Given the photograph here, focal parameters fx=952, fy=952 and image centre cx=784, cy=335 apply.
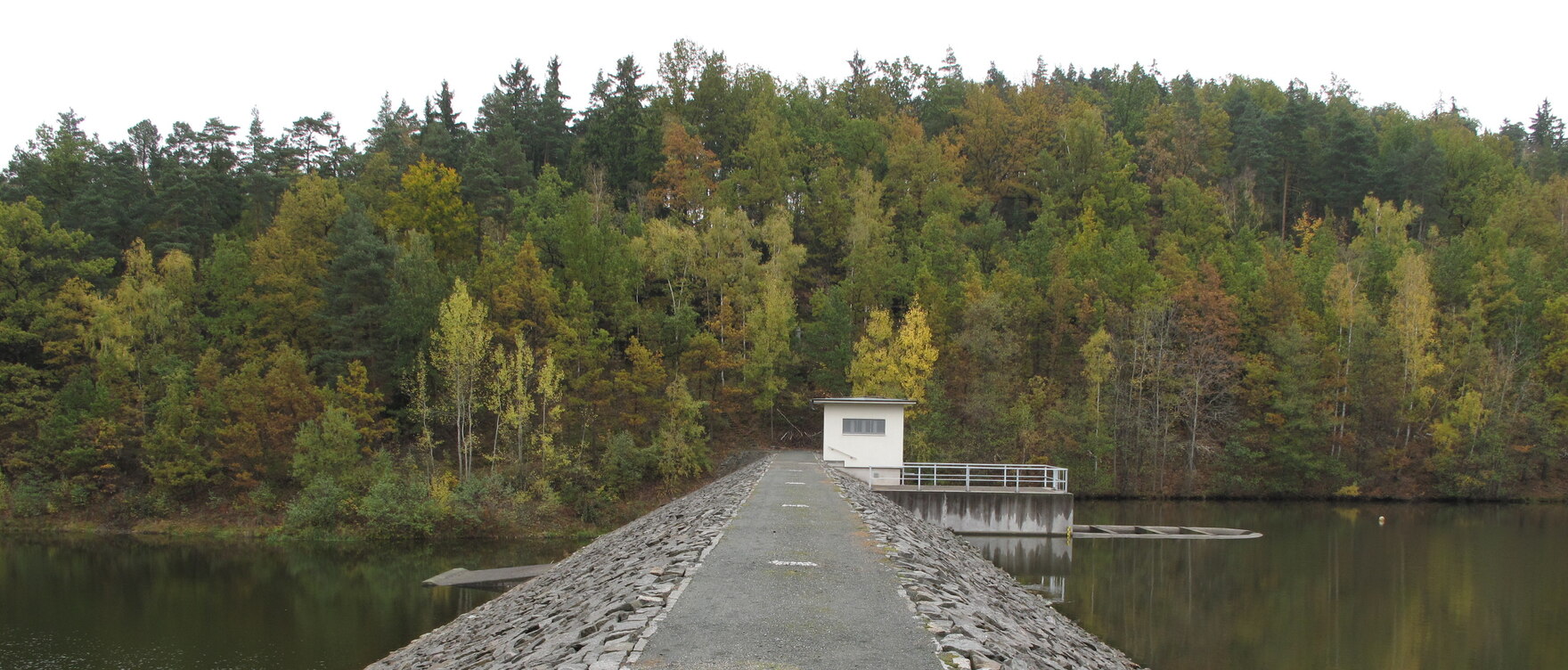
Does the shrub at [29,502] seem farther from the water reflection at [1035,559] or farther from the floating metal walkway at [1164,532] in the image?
the floating metal walkway at [1164,532]

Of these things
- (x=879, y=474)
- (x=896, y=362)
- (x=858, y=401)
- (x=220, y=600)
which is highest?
(x=896, y=362)

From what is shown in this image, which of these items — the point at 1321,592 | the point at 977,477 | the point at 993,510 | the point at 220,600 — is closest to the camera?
the point at 1321,592

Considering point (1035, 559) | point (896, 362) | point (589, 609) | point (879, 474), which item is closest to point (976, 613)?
point (589, 609)

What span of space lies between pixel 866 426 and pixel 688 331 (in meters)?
15.7

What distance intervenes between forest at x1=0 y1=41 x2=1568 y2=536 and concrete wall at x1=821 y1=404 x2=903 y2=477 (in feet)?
31.1

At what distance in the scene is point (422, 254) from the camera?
4753 centimetres

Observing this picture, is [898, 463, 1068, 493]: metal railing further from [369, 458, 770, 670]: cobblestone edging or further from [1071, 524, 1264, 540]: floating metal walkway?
[369, 458, 770, 670]: cobblestone edging

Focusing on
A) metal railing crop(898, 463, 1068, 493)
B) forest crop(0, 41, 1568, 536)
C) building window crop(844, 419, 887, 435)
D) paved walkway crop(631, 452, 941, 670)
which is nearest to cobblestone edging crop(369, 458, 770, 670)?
paved walkway crop(631, 452, 941, 670)

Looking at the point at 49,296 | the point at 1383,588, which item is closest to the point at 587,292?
the point at 49,296

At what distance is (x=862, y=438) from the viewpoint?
37281 mm

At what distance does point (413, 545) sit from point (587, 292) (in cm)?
A: 1640

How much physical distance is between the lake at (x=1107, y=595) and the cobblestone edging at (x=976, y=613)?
519cm

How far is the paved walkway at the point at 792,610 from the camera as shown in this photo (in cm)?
917

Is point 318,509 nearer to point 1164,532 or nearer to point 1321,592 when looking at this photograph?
point 1164,532
